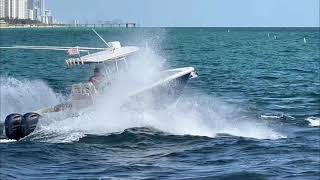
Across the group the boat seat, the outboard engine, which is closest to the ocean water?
the outboard engine

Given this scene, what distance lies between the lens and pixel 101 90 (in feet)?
87.0

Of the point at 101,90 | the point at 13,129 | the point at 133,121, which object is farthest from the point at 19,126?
the point at 133,121

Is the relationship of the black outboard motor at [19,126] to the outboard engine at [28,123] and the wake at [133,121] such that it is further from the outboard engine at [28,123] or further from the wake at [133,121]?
the wake at [133,121]

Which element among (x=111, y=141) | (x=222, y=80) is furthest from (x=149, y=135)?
(x=222, y=80)

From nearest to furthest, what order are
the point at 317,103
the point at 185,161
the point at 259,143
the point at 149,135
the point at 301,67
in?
the point at 185,161, the point at 259,143, the point at 149,135, the point at 317,103, the point at 301,67

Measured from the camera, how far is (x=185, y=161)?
63.0 ft

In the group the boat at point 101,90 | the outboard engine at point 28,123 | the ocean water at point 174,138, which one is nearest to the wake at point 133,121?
the ocean water at point 174,138

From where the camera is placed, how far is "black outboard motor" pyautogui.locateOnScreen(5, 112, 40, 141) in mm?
22875

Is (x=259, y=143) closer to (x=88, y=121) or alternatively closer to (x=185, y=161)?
(x=185, y=161)

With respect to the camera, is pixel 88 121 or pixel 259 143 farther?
pixel 88 121

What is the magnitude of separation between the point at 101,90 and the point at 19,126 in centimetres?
434

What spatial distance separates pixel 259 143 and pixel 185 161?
3622mm

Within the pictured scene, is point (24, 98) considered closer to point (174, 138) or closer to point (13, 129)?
point (13, 129)

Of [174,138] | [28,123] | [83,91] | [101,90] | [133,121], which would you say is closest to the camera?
[28,123]
